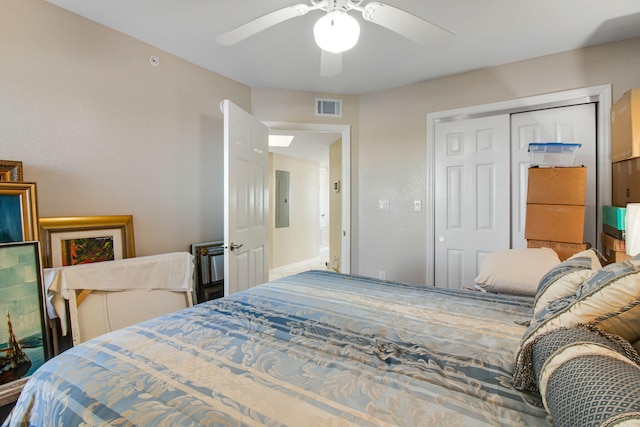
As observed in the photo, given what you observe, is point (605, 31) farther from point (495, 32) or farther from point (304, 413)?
point (304, 413)

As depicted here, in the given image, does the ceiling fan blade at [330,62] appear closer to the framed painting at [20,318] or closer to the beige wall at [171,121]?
the beige wall at [171,121]

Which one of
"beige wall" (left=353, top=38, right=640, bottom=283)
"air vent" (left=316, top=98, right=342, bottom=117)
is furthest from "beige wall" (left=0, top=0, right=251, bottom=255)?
"beige wall" (left=353, top=38, right=640, bottom=283)

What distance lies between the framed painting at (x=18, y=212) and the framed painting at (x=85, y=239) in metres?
0.19

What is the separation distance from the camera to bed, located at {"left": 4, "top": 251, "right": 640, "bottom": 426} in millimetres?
668

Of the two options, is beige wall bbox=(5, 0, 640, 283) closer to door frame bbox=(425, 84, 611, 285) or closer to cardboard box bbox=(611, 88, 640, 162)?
door frame bbox=(425, 84, 611, 285)

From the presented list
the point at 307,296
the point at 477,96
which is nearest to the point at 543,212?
the point at 477,96

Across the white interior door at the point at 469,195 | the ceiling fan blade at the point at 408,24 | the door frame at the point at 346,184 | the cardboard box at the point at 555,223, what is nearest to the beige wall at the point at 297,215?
the door frame at the point at 346,184

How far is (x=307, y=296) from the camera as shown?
1.48 m

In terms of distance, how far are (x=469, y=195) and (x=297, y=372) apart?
2611 millimetres

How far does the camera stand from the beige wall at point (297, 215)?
17.9ft

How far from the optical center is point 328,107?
3.36m

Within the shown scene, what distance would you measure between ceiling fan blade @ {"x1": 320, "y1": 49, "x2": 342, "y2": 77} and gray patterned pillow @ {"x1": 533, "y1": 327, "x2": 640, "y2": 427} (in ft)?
5.09

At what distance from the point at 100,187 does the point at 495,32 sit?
9.65ft

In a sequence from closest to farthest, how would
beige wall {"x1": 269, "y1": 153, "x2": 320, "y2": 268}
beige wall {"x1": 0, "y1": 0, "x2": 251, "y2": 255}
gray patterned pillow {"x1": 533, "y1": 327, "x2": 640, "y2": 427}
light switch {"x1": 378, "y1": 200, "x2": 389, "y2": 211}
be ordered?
gray patterned pillow {"x1": 533, "y1": 327, "x2": 640, "y2": 427}, beige wall {"x1": 0, "y1": 0, "x2": 251, "y2": 255}, light switch {"x1": 378, "y1": 200, "x2": 389, "y2": 211}, beige wall {"x1": 269, "y1": 153, "x2": 320, "y2": 268}
